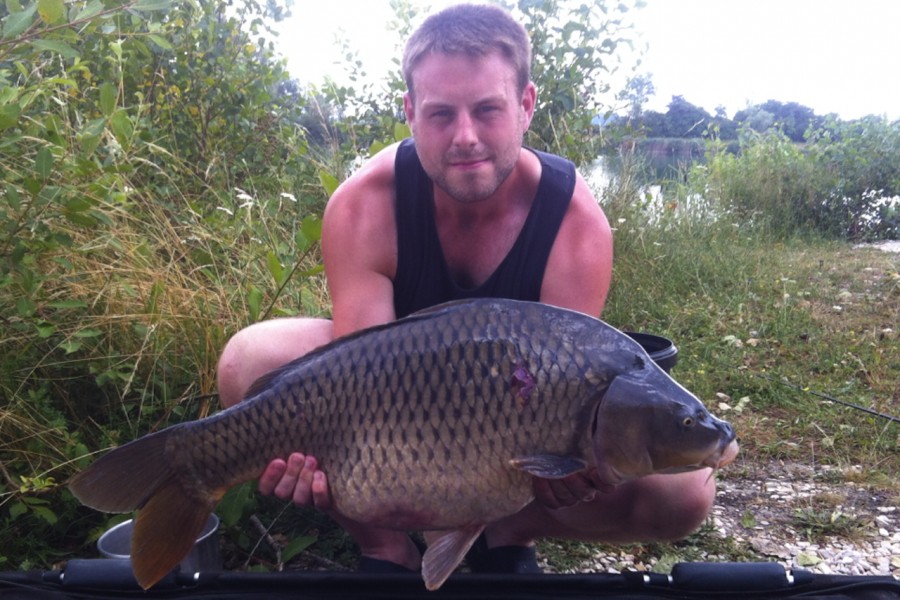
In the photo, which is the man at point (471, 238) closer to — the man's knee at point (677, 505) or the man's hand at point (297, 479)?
the man's knee at point (677, 505)

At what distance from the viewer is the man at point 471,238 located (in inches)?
64.2

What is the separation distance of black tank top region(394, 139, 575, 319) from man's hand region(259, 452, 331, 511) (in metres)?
0.57

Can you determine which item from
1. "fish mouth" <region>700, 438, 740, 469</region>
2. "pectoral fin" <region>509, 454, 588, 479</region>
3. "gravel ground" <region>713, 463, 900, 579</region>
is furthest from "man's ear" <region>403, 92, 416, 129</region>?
"gravel ground" <region>713, 463, 900, 579</region>

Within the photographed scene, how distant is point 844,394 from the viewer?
9.05 ft

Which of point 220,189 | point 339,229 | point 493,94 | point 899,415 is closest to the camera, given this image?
point 493,94

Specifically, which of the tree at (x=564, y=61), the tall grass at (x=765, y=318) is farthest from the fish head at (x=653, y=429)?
the tree at (x=564, y=61)

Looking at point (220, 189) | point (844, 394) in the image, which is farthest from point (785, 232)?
point (220, 189)

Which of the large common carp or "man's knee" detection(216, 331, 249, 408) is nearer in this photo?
the large common carp

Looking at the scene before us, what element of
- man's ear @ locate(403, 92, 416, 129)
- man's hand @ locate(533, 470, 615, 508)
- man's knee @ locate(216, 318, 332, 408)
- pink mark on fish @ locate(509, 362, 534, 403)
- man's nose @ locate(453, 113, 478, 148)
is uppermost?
man's ear @ locate(403, 92, 416, 129)

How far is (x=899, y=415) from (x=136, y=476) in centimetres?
236

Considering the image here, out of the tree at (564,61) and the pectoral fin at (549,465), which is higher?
the tree at (564,61)

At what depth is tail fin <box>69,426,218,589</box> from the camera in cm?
125

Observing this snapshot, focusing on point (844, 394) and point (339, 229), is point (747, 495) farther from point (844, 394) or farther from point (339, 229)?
point (339, 229)

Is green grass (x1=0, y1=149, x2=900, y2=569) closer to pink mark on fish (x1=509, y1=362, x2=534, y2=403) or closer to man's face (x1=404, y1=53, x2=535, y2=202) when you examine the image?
man's face (x1=404, y1=53, x2=535, y2=202)
